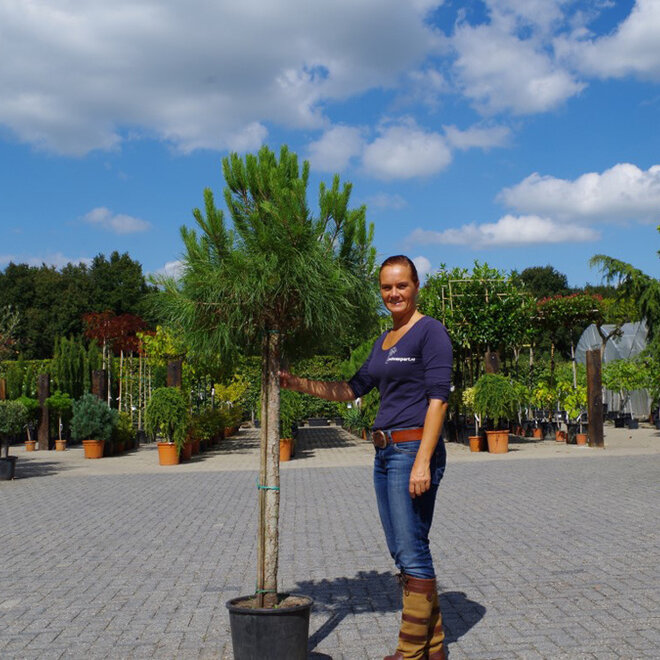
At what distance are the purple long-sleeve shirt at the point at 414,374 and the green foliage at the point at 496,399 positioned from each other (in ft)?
41.8

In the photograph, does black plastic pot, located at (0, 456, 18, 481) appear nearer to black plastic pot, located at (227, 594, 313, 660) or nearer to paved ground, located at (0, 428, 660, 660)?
paved ground, located at (0, 428, 660, 660)

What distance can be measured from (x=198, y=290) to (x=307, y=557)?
3.32m

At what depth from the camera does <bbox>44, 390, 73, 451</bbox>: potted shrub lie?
2058 cm

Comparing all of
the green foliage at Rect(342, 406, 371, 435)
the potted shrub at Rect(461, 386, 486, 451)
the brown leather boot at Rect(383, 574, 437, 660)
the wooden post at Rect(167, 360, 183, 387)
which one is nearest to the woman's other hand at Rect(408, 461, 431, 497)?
the brown leather boot at Rect(383, 574, 437, 660)

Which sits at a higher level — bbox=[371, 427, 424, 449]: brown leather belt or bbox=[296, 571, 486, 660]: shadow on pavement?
bbox=[371, 427, 424, 449]: brown leather belt

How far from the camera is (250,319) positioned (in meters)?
3.90

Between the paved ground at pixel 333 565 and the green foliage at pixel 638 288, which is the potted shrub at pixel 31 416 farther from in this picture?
the green foliage at pixel 638 288

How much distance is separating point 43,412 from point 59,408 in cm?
63

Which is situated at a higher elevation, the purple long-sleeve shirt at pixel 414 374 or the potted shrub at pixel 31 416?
the purple long-sleeve shirt at pixel 414 374

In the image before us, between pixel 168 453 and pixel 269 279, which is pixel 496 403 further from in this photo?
pixel 269 279

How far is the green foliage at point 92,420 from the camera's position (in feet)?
56.5

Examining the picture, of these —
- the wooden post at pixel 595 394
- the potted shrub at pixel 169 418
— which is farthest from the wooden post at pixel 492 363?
the potted shrub at pixel 169 418

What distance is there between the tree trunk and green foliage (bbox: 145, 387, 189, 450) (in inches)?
452

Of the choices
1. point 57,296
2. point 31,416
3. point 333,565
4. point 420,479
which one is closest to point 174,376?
point 31,416
